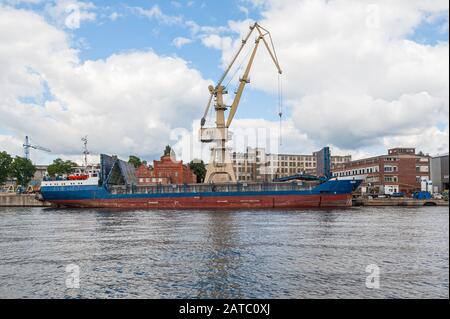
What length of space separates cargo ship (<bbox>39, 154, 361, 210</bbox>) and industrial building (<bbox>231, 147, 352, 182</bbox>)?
3914 inches

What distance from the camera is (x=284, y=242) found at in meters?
26.8

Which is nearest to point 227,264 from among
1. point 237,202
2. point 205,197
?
point 237,202

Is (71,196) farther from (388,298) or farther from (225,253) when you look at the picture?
(388,298)

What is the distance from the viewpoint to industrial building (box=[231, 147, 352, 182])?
17838cm

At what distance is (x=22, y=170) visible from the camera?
129 m

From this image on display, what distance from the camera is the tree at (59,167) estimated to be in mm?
140625

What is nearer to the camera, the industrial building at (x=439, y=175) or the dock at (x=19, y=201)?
the dock at (x=19, y=201)

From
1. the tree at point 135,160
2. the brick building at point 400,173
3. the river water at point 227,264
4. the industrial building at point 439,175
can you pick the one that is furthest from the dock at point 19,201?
the industrial building at point 439,175

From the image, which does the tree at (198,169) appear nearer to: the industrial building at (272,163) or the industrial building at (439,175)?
the industrial building at (272,163)

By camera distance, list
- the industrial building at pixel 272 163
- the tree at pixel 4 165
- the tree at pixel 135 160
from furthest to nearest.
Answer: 1. the industrial building at pixel 272 163
2. the tree at pixel 135 160
3. the tree at pixel 4 165

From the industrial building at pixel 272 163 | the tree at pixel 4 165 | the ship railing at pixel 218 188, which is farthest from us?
the industrial building at pixel 272 163
